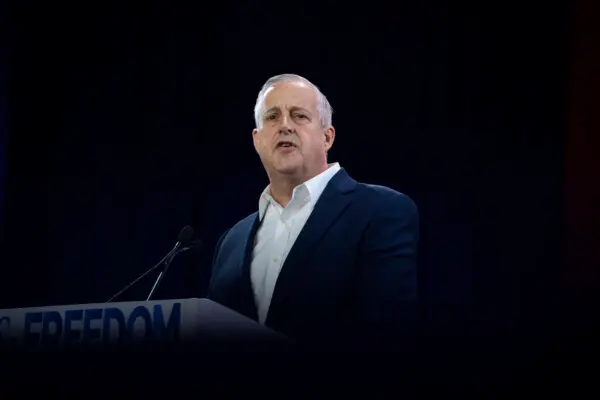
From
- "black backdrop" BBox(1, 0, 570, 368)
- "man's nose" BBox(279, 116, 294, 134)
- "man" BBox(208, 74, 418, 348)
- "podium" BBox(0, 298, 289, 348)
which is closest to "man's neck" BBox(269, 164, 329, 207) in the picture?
"man" BBox(208, 74, 418, 348)

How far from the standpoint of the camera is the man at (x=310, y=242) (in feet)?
5.19

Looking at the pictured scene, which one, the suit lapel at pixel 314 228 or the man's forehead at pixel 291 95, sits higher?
the man's forehead at pixel 291 95

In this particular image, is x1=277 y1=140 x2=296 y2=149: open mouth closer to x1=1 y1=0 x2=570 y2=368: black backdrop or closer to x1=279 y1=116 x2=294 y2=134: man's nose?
x1=279 y1=116 x2=294 y2=134: man's nose

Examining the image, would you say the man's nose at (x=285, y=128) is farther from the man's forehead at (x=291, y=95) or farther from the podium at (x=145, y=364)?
the podium at (x=145, y=364)

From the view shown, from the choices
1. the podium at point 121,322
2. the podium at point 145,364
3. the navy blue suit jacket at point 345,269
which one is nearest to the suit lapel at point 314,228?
the navy blue suit jacket at point 345,269

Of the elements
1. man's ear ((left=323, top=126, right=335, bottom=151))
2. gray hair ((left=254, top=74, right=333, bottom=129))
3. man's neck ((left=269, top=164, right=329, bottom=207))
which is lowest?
man's neck ((left=269, top=164, right=329, bottom=207))

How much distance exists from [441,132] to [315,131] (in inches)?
35.2

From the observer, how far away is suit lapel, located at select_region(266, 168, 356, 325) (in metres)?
1.62

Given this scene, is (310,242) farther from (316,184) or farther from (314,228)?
(316,184)

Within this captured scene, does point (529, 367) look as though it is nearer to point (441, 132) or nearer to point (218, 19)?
point (441, 132)

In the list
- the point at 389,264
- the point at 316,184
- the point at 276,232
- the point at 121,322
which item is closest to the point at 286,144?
the point at 316,184

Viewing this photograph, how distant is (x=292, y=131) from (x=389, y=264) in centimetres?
50

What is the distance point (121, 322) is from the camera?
1.22m

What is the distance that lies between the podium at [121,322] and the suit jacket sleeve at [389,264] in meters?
0.40
